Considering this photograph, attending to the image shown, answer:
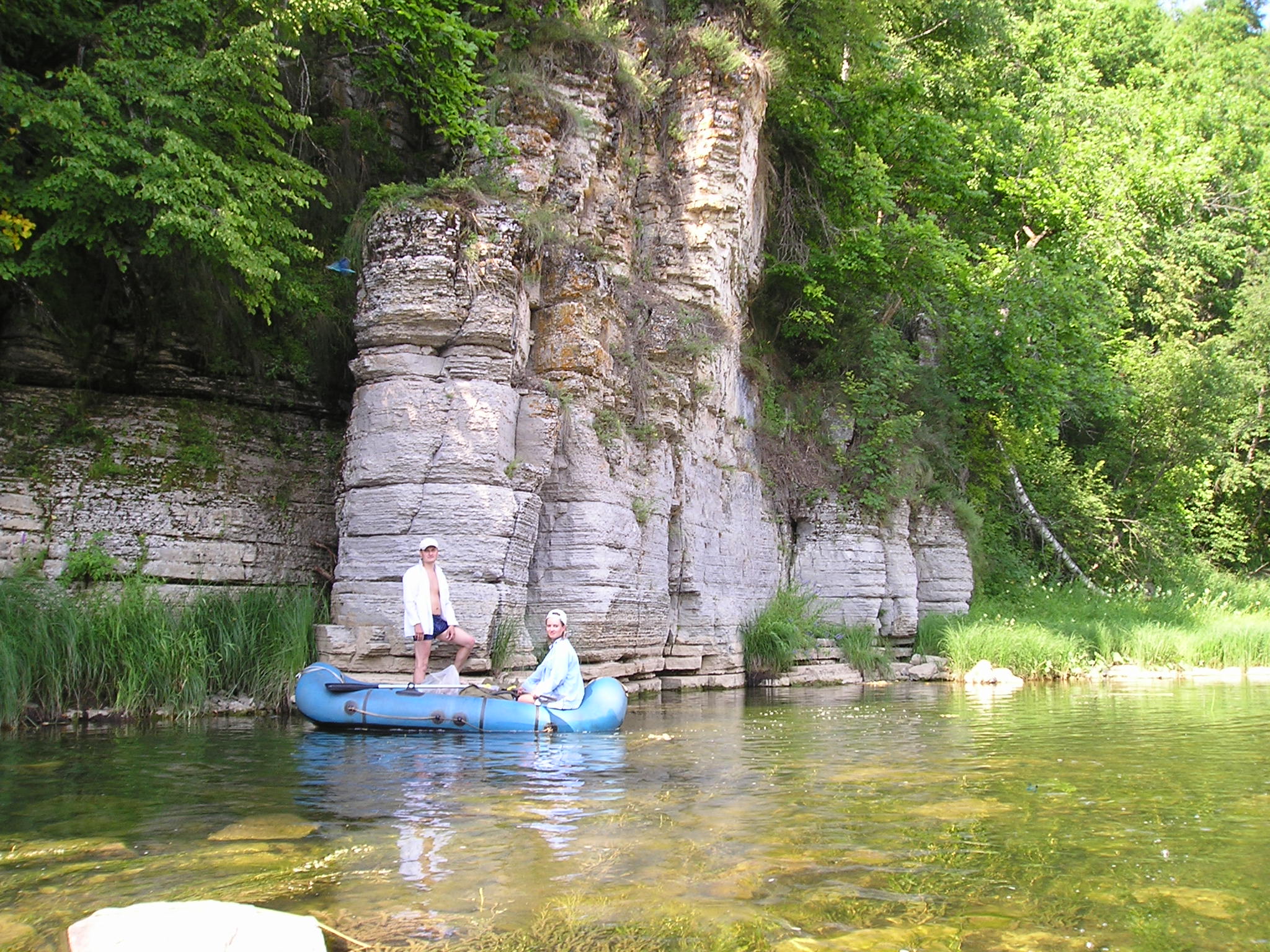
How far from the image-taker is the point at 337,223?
50.1ft

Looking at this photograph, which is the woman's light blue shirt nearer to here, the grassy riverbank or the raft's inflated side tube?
the raft's inflated side tube

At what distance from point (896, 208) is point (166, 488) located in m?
14.8

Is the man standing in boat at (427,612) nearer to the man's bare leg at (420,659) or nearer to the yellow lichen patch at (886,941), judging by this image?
the man's bare leg at (420,659)

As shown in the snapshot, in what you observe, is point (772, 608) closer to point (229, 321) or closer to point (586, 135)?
point (586, 135)

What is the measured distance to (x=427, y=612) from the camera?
11.0m

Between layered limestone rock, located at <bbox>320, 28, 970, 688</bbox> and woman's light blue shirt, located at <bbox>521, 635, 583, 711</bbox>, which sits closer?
woman's light blue shirt, located at <bbox>521, 635, 583, 711</bbox>

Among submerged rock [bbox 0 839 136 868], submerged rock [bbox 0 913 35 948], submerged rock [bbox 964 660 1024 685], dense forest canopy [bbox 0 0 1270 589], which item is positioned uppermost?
dense forest canopy [bbox 0 0 1270 589]

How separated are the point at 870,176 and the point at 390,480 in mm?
12143

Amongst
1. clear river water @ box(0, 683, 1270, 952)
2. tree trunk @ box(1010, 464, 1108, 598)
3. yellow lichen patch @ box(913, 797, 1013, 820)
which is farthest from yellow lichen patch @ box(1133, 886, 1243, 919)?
tree trunk @ box(1010, 464, 1108, 598)

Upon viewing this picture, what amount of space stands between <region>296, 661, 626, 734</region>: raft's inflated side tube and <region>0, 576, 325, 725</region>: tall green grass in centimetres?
145

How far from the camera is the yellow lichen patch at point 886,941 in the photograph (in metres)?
4.10

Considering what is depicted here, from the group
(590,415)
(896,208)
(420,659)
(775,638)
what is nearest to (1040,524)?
(896,208)

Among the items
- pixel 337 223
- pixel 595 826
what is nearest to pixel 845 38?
pixel 337 223

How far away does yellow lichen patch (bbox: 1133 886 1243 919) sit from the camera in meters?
4.47
